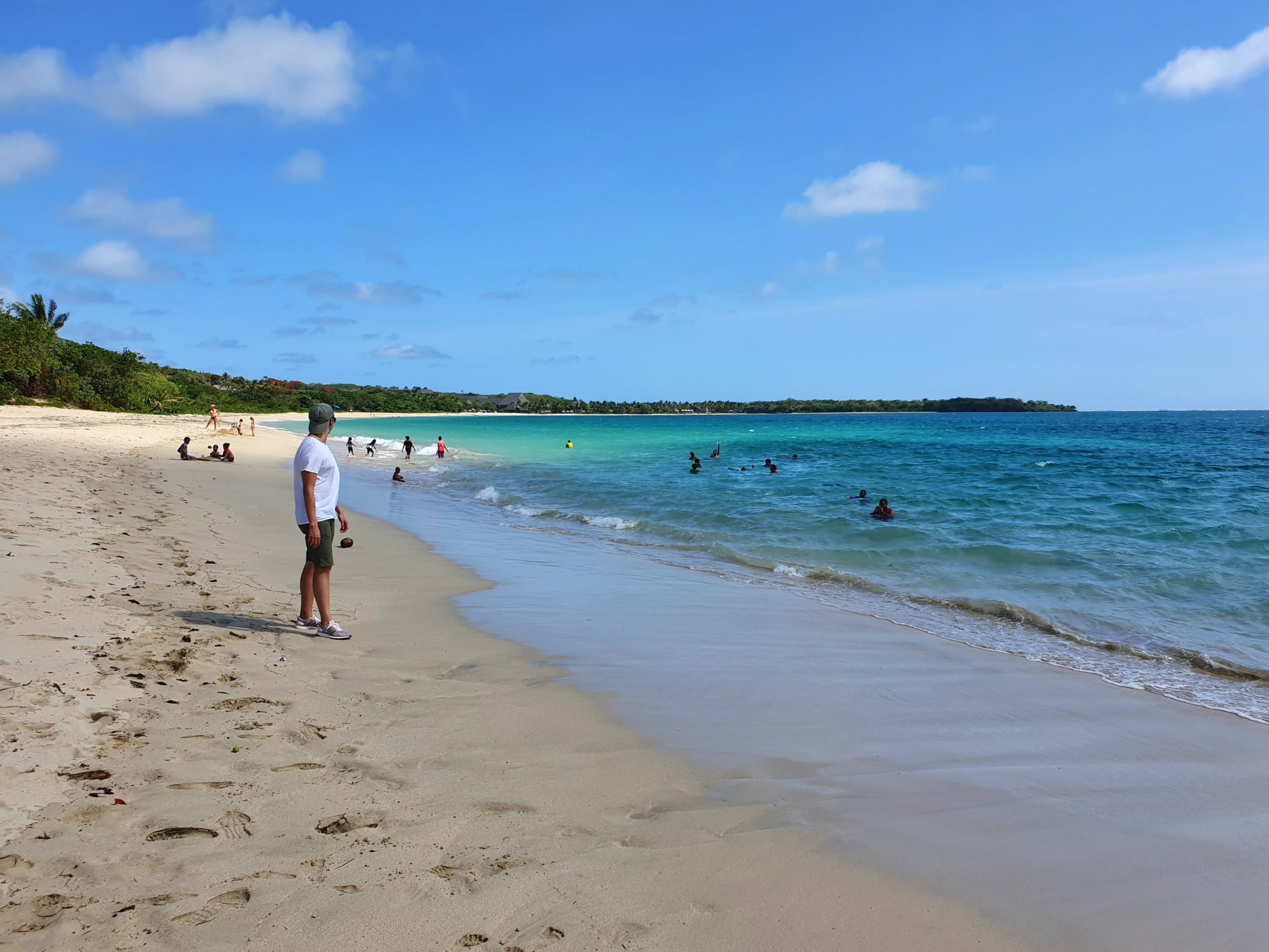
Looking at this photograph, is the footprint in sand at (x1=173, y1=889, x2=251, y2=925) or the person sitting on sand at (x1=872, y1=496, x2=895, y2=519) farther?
the person sitting on sand at (x1=872, y1=496, x2=895, y2=519)

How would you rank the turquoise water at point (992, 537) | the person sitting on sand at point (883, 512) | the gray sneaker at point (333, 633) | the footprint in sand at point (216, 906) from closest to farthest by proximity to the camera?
1. the footprint in sand at point (216, 906)
2. the gray sneaker at point (333, 633)
3. the turquoise water at point (992, 537)
4. the person sitting on sand at point (883, 512)

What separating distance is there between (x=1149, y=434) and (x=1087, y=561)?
234 feet

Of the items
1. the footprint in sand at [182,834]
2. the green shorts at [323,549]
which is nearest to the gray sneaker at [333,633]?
the green shorts at [323,549]

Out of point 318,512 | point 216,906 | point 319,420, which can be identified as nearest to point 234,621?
point 318,512

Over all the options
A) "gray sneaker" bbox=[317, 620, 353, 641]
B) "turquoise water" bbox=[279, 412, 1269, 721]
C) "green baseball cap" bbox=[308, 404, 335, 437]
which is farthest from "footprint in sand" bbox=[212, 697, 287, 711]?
"turquoise water" bbox=[279, 412, 1269, 721]

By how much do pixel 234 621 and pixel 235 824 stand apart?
12.3 ft

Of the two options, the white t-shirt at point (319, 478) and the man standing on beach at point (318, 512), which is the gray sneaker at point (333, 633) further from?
the white t-shirt at point (319, 478)

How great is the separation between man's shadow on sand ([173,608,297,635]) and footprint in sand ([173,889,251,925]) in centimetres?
390

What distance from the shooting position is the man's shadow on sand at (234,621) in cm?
636

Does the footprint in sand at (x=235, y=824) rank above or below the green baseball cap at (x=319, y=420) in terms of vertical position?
below

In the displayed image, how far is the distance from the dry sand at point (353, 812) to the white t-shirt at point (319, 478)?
1.10m

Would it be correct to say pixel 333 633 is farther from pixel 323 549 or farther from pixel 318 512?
pixel 318 512

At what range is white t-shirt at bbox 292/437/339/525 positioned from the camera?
6344 millimetres

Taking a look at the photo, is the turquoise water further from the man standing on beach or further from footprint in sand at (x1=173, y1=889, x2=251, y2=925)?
footprint in sand at (x1=173, y1=889, x2=251, y2=925)
